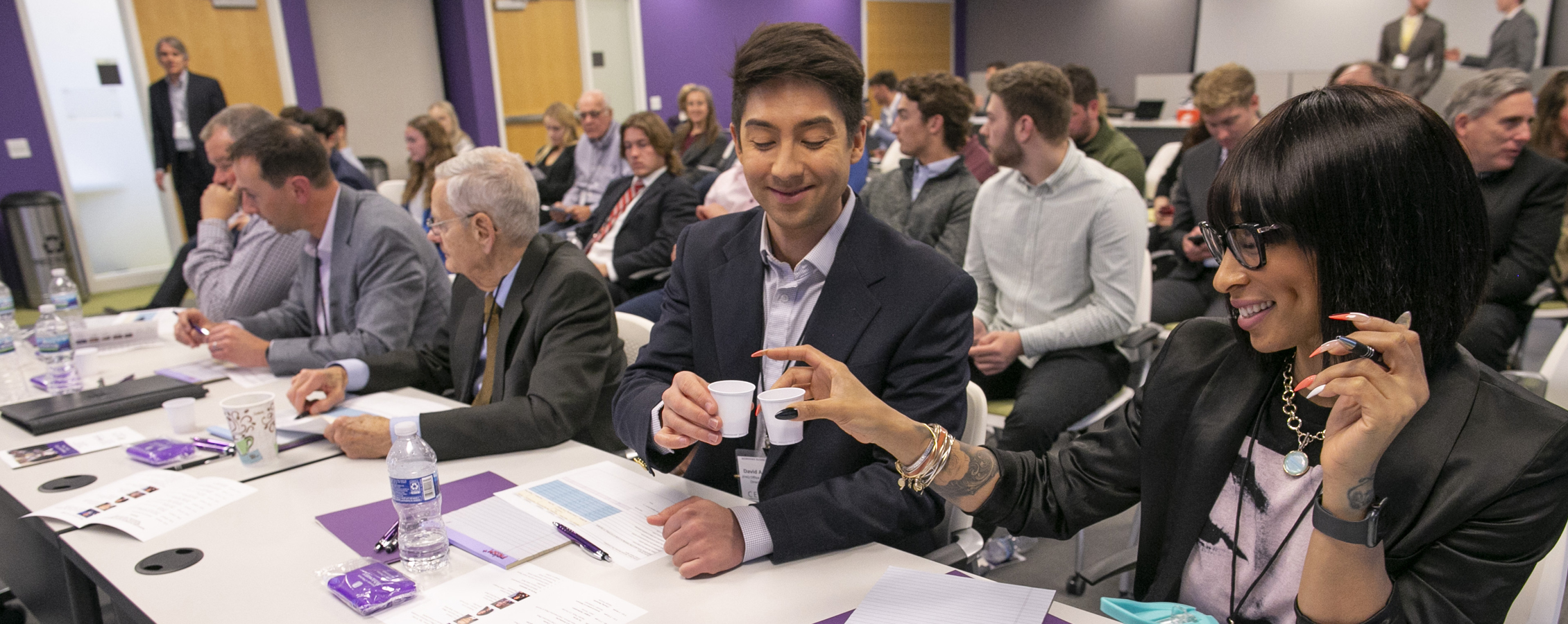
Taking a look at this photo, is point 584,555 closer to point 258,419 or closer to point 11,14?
point 258,419

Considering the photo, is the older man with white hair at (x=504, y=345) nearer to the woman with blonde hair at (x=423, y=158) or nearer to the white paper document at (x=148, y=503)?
the white paper document at (x=148, y=503)

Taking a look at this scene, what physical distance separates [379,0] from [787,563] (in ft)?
31.0

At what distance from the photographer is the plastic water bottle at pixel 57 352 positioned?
8.15 ft

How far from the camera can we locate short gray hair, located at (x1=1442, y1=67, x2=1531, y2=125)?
312 centimetres

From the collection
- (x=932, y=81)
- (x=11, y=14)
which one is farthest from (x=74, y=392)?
(x=11, y=14)

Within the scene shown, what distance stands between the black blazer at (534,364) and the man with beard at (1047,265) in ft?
4.24

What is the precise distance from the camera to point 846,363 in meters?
1.61

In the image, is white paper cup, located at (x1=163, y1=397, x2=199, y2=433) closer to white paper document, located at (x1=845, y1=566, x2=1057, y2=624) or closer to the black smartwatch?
white paper document, located at (x1=845, y1=566, x2=1057, y2=624)

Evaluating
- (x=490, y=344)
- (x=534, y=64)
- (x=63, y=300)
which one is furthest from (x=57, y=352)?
(x=534, y=64)

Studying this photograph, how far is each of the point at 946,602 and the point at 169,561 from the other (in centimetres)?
127

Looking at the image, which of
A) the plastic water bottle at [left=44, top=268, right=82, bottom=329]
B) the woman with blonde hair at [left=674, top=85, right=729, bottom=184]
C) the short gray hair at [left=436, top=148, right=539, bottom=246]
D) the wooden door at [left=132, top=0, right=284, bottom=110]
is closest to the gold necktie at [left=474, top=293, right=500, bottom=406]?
the short gray hair at [left=436, top=148, right=539, bottom=246]

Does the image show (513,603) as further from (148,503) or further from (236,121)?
(236,121)

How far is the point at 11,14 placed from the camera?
279 inches

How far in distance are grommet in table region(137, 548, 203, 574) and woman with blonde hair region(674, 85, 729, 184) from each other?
5434mm
